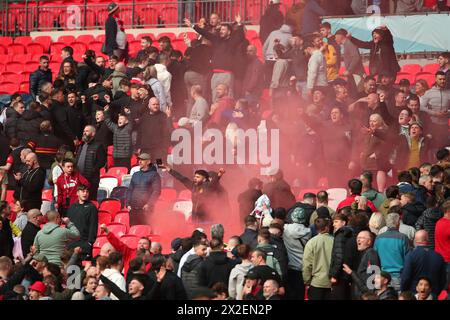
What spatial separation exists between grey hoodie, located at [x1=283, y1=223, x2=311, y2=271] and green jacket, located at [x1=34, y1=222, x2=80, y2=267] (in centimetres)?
287

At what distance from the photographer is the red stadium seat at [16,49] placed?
30.1m

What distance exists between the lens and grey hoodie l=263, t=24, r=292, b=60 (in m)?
26.1

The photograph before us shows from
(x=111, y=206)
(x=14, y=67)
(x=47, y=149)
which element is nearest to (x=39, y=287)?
(x=111, y=206)

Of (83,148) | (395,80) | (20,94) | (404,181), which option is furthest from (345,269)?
(20,94)

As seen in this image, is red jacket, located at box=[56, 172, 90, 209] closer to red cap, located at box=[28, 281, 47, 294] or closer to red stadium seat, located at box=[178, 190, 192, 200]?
red stadium seat, located at box=[178, 190, 192, 200]

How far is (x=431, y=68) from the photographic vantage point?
26625 mm

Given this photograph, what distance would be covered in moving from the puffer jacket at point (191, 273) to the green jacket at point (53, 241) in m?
2.31

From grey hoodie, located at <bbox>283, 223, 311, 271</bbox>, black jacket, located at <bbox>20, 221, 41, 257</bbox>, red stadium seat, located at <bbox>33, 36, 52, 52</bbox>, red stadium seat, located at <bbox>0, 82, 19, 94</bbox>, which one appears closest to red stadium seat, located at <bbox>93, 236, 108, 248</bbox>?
black jacket, located at <bbox>20, 221, 41, 257</bbox>

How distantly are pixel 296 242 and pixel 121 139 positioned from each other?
17.9ft

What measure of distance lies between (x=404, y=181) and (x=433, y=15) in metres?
7.60

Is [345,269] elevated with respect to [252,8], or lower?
lower

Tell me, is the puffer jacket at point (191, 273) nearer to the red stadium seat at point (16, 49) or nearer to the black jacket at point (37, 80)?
the black jacket at point (37, 80)
